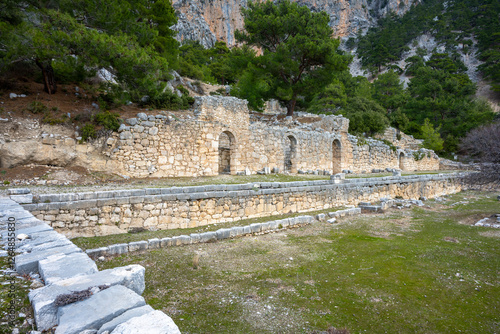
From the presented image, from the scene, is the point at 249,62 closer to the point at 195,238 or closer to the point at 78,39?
the point at 78,39

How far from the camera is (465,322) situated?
12.5ft

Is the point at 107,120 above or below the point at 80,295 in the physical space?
above

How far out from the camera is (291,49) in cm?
2347

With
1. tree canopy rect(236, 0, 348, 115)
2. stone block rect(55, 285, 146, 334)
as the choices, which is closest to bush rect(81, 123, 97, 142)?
stone block rect(55, 285, 146, 334)

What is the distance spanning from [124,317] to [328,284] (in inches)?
152

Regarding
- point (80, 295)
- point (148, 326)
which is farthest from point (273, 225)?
point (148, 326)

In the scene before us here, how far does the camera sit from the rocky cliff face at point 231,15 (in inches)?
2562

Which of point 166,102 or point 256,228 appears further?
point 166,102

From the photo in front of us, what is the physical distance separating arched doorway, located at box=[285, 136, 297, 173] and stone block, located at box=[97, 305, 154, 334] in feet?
56.9

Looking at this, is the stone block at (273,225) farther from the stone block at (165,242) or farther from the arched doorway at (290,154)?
the arched doorway at (290,154)

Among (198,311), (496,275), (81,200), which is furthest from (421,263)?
(81,200)

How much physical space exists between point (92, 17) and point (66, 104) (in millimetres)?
4832

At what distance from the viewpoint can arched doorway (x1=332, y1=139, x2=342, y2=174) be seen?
911 inches

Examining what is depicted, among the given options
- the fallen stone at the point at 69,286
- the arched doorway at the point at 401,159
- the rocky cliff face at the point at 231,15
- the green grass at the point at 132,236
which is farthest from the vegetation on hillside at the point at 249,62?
the fallen stone at the point at 69,286
